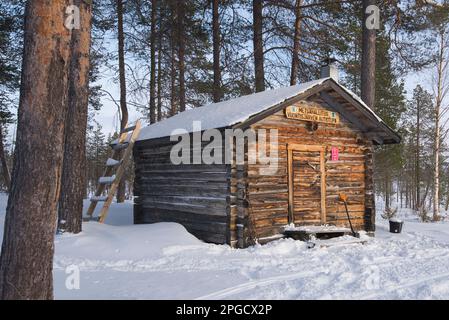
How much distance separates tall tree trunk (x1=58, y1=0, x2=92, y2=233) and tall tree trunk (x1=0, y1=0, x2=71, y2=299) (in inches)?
200

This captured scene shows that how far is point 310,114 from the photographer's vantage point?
10.5m

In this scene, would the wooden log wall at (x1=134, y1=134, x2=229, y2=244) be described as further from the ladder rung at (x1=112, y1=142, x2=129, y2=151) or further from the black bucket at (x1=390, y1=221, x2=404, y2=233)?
the black bucket at (x1=390, y1=221, x2=404, y2=233)

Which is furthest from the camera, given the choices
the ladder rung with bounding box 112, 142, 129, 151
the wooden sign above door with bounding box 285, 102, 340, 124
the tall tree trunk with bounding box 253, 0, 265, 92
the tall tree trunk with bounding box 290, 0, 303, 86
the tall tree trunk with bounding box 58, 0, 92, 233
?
the tall tree trunk with bounding box 253, 0, 265, 92

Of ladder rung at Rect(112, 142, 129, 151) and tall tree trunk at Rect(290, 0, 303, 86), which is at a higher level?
tall tree trunk at Rect(290, 0, 303, 86)

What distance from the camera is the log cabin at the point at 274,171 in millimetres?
9328

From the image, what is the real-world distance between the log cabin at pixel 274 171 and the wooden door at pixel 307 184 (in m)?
0.03

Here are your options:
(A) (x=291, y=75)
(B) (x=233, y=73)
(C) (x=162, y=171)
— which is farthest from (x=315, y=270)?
(B) (x=233, y=73)

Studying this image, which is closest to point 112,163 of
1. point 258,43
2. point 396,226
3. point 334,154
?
point 334,154

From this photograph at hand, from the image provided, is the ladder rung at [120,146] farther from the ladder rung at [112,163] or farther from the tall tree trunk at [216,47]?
the tall tree trunk at [216,47]

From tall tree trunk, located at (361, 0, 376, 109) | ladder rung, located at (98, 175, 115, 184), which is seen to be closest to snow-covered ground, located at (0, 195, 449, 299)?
ladder rung, located at (98, 175, 115, 184)

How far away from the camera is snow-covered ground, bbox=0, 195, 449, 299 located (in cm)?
535

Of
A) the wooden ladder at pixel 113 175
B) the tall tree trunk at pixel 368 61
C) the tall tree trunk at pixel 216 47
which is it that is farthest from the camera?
the tall tree trunk at pixel 216 47

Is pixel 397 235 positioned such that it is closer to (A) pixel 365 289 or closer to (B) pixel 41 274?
(A) pixel 365 289

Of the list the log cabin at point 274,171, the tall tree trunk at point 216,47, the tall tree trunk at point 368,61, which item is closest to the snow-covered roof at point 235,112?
the log cabin at point 274,171
